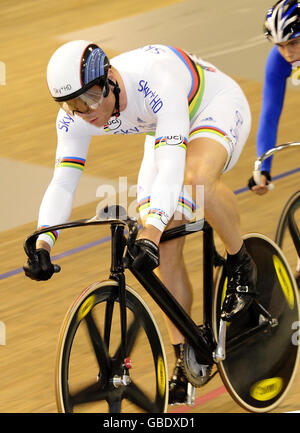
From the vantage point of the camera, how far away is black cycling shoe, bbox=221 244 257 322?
3527mm

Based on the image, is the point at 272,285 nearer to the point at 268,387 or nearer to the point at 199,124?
the point at 268,387

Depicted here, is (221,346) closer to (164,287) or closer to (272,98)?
(164,287)

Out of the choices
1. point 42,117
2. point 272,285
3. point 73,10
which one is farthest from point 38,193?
point 73,10

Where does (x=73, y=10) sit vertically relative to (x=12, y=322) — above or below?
above

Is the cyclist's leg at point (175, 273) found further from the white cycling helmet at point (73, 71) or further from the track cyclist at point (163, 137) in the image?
the white cycling helmet at point (73, 71)

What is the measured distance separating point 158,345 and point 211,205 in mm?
506

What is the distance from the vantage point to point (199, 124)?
3461 mm

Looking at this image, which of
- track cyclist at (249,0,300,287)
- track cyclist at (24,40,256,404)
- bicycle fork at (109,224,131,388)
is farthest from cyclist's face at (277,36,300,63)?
bicycle fork at (109,224,131,388)

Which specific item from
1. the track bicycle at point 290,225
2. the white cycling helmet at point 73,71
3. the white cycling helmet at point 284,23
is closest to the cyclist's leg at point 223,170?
the white cycling helmet at point 284,23

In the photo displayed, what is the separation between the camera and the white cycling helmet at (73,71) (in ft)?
9.64

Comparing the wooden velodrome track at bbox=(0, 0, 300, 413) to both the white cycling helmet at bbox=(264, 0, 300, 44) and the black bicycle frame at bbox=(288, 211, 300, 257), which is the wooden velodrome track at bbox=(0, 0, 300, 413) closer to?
the black bicycle frame at bbox=(288, 211, 300, 257)

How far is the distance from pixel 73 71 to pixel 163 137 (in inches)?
14.9

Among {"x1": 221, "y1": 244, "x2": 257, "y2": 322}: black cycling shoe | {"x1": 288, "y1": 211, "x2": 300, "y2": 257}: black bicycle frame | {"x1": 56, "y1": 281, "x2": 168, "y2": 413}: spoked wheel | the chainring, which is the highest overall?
{"x1": 288, "y1": 211, "x2": 300, "y2": 257}: black bicycle frame

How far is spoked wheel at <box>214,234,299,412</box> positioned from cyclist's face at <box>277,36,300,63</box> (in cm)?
70
